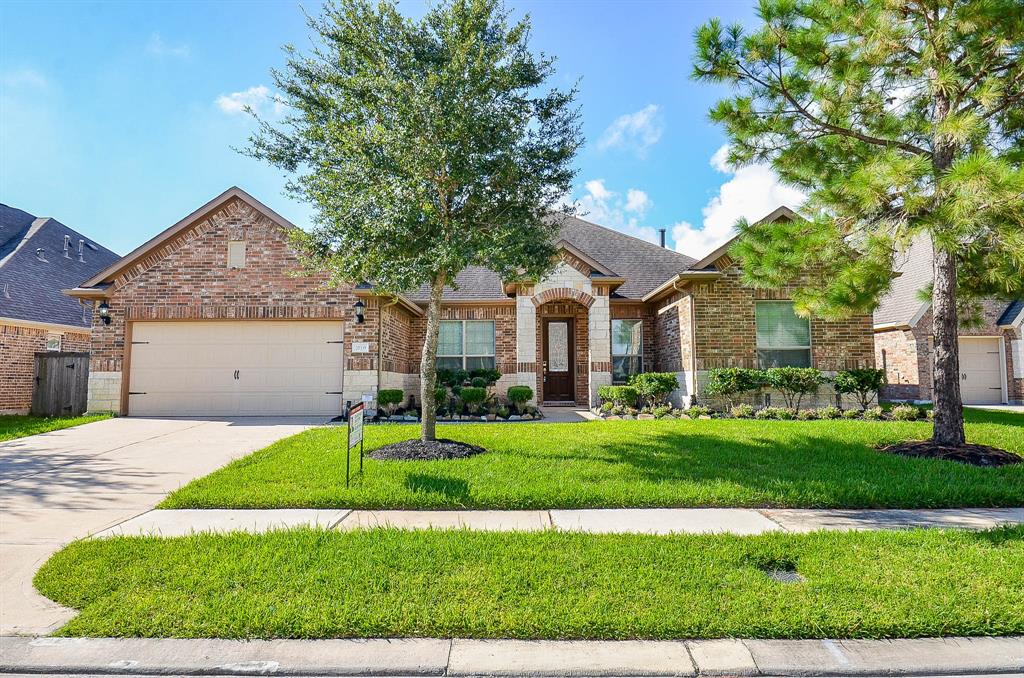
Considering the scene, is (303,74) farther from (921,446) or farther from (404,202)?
(921,446)

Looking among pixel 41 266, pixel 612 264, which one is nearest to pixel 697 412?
pixel 612 264

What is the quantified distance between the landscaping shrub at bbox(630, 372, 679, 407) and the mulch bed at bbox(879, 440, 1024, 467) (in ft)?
18.0

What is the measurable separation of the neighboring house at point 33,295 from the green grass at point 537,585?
14.3 m

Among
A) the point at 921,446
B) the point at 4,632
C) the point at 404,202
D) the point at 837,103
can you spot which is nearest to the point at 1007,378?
the point at 921,446

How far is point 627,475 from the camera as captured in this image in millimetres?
6453

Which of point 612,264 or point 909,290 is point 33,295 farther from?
point 909,290

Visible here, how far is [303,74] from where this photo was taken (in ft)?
27.0

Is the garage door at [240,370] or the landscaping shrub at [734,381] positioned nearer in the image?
the landscaping shrub at [734,381]

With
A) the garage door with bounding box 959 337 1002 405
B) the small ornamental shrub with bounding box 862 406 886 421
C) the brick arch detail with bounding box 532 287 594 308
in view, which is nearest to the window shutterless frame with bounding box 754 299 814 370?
the small ornamental shrub with bounding box 862 406 886 421

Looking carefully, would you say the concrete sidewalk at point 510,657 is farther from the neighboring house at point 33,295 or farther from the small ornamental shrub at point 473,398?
the neighboring house at point 33,295

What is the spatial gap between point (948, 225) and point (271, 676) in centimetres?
797

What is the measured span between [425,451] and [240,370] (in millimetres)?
7883

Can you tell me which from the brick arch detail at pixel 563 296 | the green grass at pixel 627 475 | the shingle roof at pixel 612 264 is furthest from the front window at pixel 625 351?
the green grass at pixel 627 475

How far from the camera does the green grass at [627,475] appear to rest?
5.59m
